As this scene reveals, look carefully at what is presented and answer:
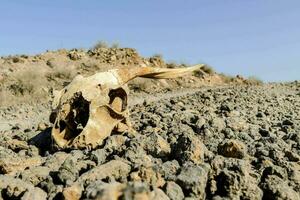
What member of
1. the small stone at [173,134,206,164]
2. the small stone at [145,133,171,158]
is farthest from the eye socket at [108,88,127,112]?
the small stone at [173,134,206,164]

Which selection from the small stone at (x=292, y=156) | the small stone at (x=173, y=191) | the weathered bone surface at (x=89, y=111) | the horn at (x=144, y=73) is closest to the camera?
the small stone at (x=173, y=191)

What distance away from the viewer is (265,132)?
634cm

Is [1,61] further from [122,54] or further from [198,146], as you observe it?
[198,146]

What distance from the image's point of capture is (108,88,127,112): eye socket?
6.08 meters

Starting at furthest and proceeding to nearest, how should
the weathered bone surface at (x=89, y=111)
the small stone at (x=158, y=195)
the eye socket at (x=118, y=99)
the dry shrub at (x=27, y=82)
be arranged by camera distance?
the dry shrub at (x=27, y=82)
the eye socket at (x=118, y=99)
the weathered bone surface at (x=89, y=111)
the small stone at (x=158, y=195)

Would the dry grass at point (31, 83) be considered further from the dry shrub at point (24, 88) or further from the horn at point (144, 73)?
the horn at point (144, 73)

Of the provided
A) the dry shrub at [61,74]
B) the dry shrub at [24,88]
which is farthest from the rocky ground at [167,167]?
the dry shrub at [61,74]

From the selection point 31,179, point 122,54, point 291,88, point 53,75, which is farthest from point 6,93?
point 31,179

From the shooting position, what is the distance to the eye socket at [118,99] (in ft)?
19.9

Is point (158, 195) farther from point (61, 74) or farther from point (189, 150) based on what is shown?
point (61, 74)

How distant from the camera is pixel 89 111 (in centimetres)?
571

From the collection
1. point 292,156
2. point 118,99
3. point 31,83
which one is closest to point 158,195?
point 292,156

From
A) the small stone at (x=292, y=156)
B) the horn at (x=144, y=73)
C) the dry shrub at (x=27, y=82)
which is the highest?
the dry shrub at (x=27, y=82)

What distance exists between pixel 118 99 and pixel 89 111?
0.54 meters
